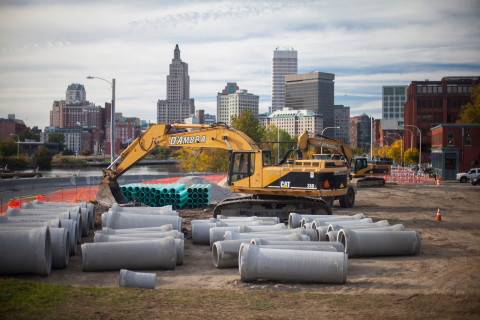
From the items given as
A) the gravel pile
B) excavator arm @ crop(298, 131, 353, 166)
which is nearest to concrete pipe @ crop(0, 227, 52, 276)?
excavator arm @ crop(298, 131, 353, 166)

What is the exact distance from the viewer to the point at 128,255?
13.4 m

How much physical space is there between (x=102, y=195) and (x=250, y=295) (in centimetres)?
1672

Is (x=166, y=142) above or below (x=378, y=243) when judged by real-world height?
above

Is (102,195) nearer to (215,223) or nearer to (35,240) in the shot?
(215,223)

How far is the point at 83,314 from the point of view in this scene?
8945 millimetres

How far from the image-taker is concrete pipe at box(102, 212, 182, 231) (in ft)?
57.2

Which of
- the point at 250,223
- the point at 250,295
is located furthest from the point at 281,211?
the point at 250,295

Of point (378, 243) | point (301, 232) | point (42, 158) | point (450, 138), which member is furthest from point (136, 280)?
point (42, 158)

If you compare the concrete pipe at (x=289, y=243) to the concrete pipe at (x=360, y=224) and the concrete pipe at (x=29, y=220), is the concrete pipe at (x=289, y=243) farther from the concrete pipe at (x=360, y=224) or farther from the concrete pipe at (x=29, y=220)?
the concrete pipe at (x=29, y=220)

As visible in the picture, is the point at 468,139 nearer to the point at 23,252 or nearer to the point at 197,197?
the point at 197,197

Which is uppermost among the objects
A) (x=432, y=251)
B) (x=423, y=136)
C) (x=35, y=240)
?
(x=423, y=136)

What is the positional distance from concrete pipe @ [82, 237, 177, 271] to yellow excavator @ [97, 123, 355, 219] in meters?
9.80

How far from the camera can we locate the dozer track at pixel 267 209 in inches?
928

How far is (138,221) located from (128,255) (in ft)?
14.0
